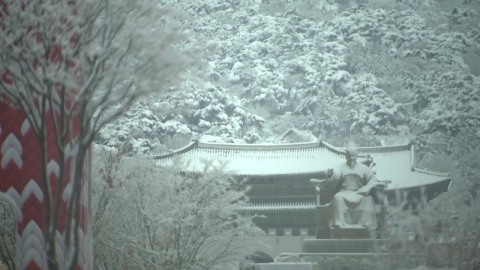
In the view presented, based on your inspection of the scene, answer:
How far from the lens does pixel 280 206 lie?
1019 inches

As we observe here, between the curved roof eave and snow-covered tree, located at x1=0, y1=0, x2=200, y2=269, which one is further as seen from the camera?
the curved roof eave

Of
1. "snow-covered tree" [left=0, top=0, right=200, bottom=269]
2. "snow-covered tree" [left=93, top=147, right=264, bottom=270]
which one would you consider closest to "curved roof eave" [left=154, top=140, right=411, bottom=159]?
"snow-covered tree" [left=93, top=147, right=264, bottom=270]

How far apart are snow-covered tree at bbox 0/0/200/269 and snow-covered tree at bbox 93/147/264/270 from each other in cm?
604

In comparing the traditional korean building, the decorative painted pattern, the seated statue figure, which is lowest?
the decorative painted pattern

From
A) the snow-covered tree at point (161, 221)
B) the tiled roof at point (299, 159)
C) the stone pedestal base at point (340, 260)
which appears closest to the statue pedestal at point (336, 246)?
the stone pedestal base at point (340, 260)

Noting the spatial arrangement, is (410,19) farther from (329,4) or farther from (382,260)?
(382,260)

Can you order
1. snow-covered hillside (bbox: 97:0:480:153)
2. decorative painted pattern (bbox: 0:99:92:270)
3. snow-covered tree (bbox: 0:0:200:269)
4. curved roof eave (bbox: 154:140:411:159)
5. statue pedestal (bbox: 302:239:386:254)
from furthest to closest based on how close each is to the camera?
snow-covered hillside (bbox: 97:0:480:153)
curved roof eave (bbox: 154:140:411:159)
statue pedestal (bbox: 302:239:386:254)
decorative painted pattern (bbox: 0:99:92:270)
snow-covered tree (bbox: 0:0:200:269)

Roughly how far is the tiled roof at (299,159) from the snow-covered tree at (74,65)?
→ 67.8 feet

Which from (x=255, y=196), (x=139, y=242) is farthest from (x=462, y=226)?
(x=255, y=196)

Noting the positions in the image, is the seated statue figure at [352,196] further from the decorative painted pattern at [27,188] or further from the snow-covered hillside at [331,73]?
the snow-covered hillside at [331,73]

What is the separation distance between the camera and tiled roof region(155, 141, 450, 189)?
85.6 feet

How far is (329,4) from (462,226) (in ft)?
147

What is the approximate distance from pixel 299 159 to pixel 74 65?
72.7 feet

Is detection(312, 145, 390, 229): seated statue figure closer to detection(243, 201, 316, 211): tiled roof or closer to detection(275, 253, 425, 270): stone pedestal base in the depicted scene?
detection(275, 253, 425, 270): stone pedestal base
